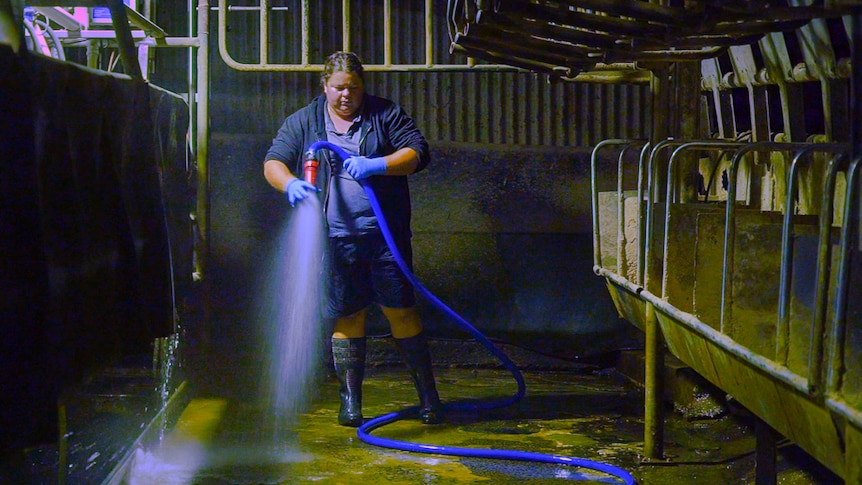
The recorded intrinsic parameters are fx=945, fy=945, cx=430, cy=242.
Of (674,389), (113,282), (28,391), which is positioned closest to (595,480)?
(674,389)

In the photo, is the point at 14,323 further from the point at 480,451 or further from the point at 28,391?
the point at 480,451

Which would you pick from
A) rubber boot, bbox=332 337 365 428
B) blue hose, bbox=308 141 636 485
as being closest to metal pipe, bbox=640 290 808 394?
blue hose, bbox=308 141 636 485

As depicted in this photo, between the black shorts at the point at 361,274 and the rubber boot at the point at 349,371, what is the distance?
196 mm

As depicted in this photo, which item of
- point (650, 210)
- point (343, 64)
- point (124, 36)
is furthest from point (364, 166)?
point (124, 36)

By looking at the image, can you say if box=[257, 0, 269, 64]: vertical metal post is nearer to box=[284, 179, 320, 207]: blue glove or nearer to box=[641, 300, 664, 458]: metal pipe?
box=[284, 179, 320, 207]: blue glove

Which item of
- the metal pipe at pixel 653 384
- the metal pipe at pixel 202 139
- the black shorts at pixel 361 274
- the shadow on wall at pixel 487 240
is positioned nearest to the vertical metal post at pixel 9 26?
the metal pipe at pixel 653 384

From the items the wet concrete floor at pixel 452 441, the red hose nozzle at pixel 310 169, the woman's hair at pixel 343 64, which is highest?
the woman's hair at pixel 343 64

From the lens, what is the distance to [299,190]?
5586 millimetres

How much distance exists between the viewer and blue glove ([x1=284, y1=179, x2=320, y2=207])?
5582 millimetres

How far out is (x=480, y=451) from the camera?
16.9ft

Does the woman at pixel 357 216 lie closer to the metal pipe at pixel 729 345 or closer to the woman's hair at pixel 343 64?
the woman's hair at pixel 343 64

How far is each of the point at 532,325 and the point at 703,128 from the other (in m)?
2.06

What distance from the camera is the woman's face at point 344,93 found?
228 inches

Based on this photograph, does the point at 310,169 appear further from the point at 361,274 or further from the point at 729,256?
the point at 729,256
